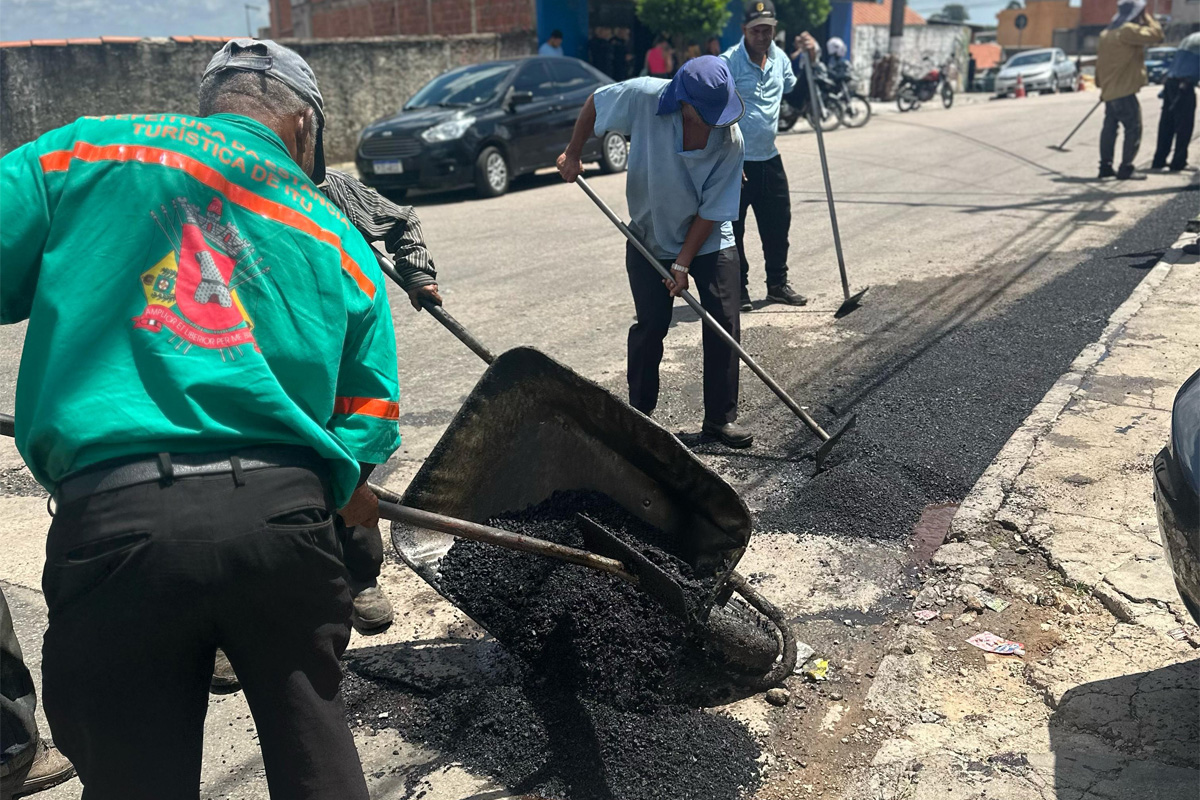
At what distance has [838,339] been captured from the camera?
21.2ft

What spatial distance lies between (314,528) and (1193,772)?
2283 millimetres

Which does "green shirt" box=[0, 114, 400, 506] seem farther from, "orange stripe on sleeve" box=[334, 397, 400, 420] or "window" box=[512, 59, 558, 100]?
"window" box=[512, 59, 558, 100]

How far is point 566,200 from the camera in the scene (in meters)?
12.3

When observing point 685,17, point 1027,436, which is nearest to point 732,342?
point 1027,436

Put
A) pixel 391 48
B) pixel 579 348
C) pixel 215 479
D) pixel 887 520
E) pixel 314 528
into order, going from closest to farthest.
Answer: pixel 215 479 < pixel 314 528 < pixel 887 520 < pixel 579 348 < pixel 391 48

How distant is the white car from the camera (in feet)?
104

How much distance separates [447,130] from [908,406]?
8.15m

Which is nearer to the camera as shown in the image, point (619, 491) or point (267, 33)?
point (619, 491)

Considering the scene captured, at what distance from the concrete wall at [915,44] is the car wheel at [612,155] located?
20.0m

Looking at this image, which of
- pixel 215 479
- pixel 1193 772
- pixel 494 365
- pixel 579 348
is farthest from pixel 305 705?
pixel 579 348

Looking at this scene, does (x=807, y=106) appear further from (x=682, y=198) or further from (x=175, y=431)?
(x=175, y=431)

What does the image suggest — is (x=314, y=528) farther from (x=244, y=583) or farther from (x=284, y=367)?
(x=284, y=367)

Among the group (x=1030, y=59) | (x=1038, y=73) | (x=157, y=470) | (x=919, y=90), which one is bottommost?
(x=157, y=470)

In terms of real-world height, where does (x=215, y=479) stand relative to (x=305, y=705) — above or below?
above
